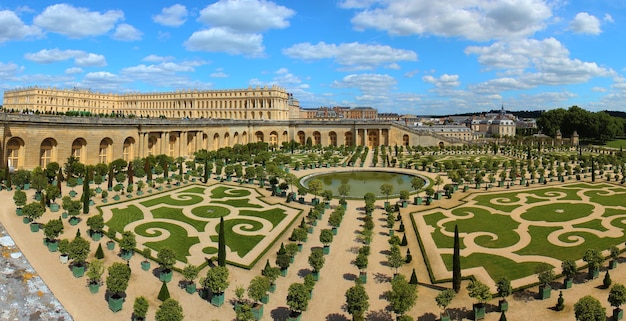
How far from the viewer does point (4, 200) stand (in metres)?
34.0

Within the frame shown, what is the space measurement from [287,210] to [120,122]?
3151cm

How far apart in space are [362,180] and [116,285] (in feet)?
120

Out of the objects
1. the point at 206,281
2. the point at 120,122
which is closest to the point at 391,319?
the point at 206,281

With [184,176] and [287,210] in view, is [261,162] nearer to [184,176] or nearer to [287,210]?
[184,176]

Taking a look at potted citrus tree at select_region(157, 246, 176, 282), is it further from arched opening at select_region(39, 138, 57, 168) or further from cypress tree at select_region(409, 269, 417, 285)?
arched opening at select_region(39, 138, 57, 168)

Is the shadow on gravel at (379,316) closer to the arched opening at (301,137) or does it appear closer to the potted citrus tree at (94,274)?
the potted citrus tree at (94,274)

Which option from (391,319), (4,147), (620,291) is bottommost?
(391,319)

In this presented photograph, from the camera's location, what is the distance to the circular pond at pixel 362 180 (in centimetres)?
4538

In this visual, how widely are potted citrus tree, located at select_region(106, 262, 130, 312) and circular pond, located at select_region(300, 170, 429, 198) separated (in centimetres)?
2500

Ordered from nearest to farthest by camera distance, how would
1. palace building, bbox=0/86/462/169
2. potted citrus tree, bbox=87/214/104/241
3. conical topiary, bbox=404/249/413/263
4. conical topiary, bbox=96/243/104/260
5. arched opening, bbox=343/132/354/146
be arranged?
conical topiary, bbox=96/243/104/260 < conical topiary, bbox=404/249/413/263 < potted citrus tree, bbox=87/214/104/241 < palace building, bbox=0/86/462/169 < arched opening, bbox=343/132/354/146

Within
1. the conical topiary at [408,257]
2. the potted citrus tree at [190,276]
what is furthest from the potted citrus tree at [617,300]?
the potted citrus tree at [190,276]

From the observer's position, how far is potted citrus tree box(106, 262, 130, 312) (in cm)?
1892

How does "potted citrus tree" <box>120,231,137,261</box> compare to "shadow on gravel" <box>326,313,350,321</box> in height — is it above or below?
above

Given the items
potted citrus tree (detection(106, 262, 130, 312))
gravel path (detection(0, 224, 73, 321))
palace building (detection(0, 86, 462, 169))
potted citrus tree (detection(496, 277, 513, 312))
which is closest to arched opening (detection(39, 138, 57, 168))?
palace building (detection(0, 86, 462, 169))
